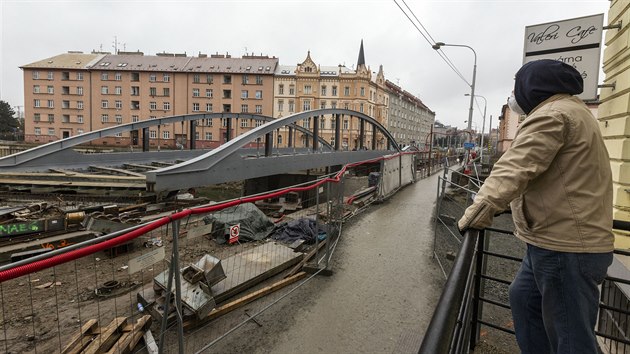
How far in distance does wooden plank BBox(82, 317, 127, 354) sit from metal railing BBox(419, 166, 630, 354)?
3.17 m

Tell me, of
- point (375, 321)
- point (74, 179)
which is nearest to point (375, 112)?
point (74, 179)

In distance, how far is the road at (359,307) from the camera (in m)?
3.31

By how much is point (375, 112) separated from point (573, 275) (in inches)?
2607

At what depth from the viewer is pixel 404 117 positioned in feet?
271


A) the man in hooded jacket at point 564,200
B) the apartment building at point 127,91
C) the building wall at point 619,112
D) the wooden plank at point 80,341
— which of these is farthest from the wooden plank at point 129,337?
the apartment building at point 127,91

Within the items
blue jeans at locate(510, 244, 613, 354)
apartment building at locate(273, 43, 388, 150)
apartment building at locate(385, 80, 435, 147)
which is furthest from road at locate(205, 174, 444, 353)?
apartment building at locate(385, 80, 435, 147)

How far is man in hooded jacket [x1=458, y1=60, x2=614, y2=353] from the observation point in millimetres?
1595

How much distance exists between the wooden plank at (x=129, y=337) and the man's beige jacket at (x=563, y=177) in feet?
10.8

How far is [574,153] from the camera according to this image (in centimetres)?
161

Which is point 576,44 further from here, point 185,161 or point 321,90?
point 321,90

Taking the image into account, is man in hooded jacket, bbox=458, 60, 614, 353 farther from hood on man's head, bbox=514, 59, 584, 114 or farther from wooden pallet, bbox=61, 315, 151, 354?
wooden pallet, bbox=61, 315, 151, 354

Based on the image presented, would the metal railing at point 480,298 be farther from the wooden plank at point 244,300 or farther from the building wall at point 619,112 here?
the wooden plank at point 244,300

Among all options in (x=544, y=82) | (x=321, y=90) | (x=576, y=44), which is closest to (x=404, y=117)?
(x=321, y=90)

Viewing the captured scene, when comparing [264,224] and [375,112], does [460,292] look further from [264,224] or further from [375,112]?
[375,112]
